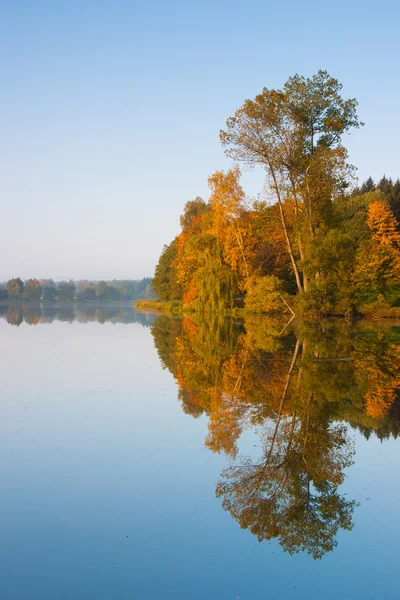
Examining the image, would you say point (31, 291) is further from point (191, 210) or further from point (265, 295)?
point (265, 295)

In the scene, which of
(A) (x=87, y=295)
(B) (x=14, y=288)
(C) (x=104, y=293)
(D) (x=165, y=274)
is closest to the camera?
(D) (x=165, y=274)

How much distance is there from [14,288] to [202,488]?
146154 mm

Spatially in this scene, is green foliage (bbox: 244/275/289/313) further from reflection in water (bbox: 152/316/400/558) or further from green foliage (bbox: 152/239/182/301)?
green foliage (bbox: 152/239/182/301)

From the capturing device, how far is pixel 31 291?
5699 inches

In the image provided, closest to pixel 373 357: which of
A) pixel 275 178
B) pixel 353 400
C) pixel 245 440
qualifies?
pixel 353 400

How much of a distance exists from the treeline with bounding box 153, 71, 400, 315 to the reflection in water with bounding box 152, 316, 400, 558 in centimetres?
1440

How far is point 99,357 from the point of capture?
18.3 metres

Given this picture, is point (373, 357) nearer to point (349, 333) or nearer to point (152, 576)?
point (349, 333)

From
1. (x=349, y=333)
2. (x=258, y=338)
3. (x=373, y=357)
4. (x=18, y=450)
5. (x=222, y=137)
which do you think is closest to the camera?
(x=18, y=450)

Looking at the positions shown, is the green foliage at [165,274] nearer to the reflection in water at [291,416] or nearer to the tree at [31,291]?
the reflection in water at [291,416]

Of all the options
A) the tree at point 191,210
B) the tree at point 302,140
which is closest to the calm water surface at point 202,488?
the tree at point 302,140

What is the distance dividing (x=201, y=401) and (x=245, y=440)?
268 centimetres

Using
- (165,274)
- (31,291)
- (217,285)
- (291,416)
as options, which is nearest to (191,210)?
(165,274)

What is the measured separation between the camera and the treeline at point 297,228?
31484 mm
